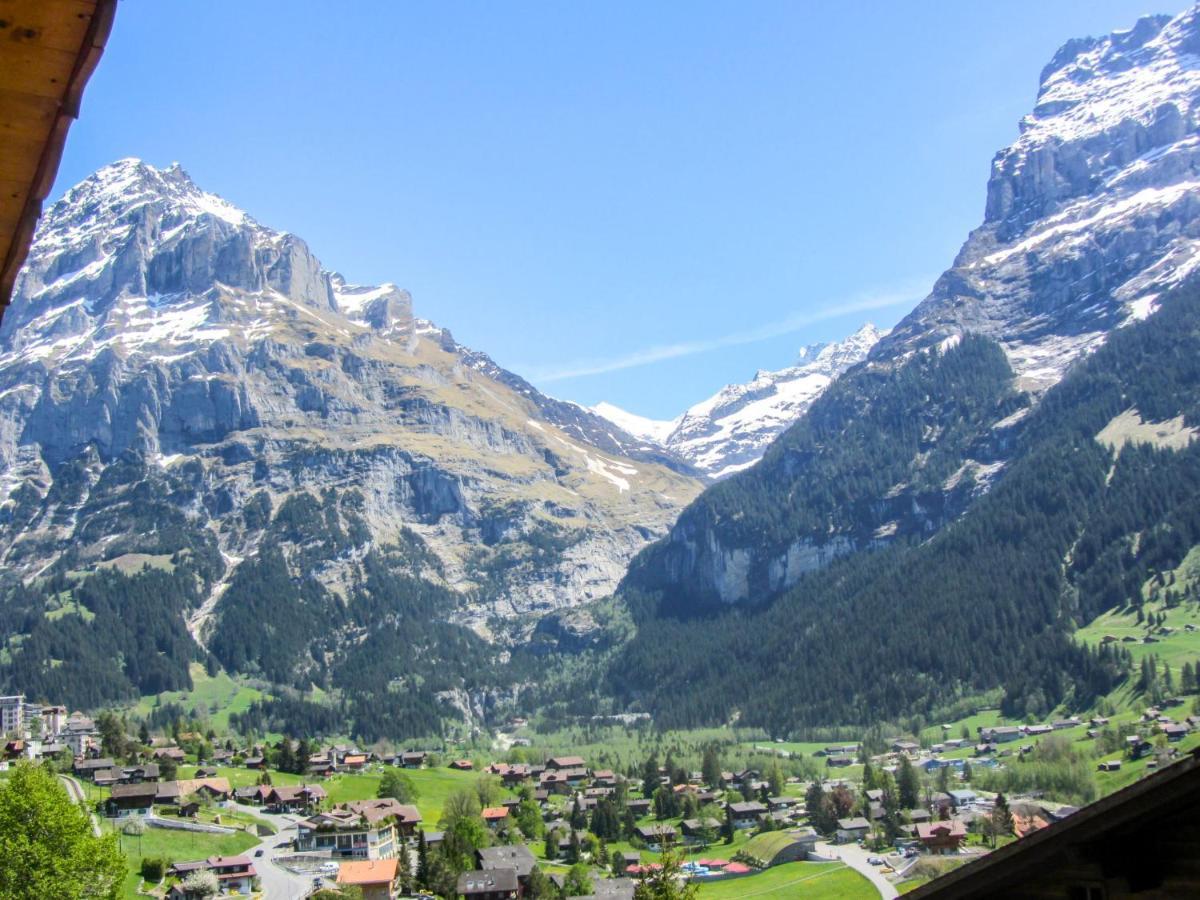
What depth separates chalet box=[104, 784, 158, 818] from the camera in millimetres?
111375

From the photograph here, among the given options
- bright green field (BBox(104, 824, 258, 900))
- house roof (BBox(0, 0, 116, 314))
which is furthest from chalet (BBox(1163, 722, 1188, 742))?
house roof (BBox(0, 0, 116, 314))

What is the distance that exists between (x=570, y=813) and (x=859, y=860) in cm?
5018

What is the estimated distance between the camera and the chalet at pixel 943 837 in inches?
4400

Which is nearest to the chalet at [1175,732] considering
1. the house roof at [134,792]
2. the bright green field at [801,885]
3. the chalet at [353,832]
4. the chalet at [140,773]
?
the bright green field at [801,885]

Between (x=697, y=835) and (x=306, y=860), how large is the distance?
55234 mm

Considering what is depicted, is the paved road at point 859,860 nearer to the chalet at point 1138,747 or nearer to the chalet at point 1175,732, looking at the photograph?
the chalet at point 1138,747

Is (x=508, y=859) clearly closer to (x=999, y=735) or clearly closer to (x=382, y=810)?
(x=382, y=810)

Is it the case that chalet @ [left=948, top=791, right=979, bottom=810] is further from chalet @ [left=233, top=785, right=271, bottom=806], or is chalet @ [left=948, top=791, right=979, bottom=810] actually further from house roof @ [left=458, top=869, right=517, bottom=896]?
chalet @ [left=233, top=785, right=271, bottom=806]

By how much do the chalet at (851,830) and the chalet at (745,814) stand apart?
1485cm

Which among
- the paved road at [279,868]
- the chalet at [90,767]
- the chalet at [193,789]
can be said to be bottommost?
the paved road at [279,868]

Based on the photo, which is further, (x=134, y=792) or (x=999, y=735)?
(x=999, y=735)

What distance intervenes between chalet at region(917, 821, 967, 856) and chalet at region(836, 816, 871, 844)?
15.5 m

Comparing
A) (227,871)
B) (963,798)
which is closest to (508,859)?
(227,871)

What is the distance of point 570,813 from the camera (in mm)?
153500
